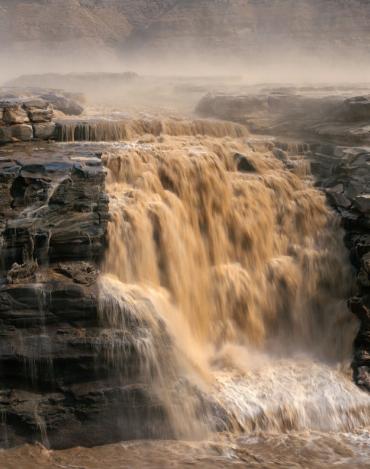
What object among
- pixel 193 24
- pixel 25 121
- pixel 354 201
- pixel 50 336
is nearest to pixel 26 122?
pixel 25 121

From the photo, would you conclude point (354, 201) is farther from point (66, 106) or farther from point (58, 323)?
point (66, 106)

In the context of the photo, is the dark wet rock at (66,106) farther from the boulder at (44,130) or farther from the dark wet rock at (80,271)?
the dark wet rock at (80,271)

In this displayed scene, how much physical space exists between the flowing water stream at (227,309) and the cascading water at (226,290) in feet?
0.05

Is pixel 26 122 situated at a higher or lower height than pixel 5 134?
higher

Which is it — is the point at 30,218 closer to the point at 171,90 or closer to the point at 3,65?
the point at 171,90

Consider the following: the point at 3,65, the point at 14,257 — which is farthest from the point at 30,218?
the point at 3,65

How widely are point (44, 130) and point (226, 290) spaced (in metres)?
3.55

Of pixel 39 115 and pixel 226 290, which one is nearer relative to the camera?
pixel 226 290

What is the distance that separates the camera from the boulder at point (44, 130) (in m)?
10.7

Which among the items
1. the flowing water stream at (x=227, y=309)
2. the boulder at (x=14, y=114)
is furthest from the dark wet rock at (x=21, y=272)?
the boulder at (x=14, y=114)

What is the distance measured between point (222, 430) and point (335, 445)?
1200 millimetres

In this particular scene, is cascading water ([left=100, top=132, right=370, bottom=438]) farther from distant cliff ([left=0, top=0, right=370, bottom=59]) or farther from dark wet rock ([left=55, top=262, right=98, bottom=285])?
distant cliff ([left=0, top=0, right=370, bottom=59])

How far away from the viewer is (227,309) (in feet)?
31.2

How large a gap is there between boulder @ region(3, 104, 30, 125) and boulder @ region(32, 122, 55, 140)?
0.58ft
